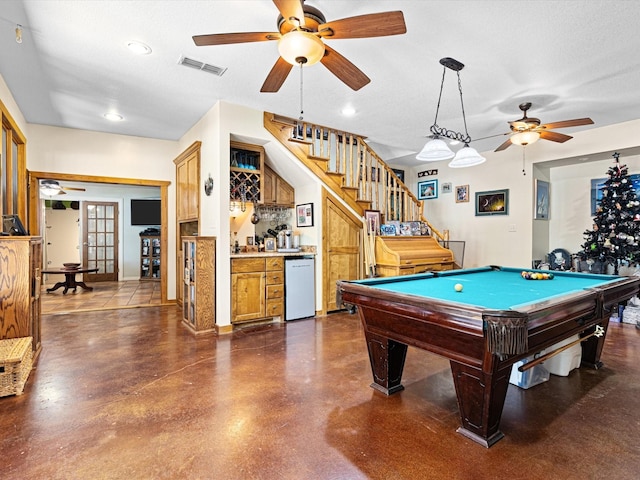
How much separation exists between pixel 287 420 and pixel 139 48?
10.7ft

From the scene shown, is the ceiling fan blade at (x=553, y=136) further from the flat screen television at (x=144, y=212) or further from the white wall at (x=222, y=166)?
the flat screen television at (x=144, y=212)

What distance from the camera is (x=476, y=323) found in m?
1.68

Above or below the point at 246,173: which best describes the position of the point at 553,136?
above

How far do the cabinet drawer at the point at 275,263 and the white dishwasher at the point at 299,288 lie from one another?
0.06 metres

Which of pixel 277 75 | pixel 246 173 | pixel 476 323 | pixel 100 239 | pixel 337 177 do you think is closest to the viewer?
pixel 476 323

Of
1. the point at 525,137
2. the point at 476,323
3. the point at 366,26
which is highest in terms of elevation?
the point at 366,26

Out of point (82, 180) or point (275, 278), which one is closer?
point (275, 278)

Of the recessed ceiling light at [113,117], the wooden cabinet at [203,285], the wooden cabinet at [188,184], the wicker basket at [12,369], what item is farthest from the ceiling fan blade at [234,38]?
the recessed ceiling light at [113,117]

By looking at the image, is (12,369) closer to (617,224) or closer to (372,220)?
(372,220)

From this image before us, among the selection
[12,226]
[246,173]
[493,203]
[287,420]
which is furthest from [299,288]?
[493,203]

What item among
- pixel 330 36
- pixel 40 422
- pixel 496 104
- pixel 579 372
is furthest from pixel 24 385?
pixel 496 104

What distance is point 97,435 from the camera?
203 centimetres

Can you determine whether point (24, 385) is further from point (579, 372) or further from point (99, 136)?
point (579, 372)

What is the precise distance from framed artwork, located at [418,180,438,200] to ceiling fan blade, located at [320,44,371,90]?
5195 millimetres
